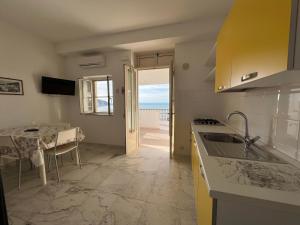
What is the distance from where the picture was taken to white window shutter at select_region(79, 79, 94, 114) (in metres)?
4.07

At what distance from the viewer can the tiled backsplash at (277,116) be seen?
0.93 m

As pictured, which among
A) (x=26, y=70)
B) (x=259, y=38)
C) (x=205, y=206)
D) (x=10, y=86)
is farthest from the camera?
(x=26, y=70)

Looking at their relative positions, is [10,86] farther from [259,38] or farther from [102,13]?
[259,38]

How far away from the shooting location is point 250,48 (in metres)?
0.81

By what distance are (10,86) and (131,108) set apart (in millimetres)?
2339

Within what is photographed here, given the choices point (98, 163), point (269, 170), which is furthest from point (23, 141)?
point (269, 170)

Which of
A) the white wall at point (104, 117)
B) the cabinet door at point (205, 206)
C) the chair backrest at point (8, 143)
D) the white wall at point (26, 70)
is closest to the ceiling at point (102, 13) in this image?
the white wall at point (26, 70)

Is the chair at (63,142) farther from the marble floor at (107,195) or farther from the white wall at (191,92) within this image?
the white wall at (191,92)

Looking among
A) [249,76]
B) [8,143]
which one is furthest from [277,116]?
[8,143]

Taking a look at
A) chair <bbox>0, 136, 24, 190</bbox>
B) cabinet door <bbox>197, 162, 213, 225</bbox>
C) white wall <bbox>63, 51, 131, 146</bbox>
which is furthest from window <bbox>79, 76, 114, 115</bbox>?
cabinet door <bbox>197, 162, 213, 225</bbox>

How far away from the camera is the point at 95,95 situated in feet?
13.8

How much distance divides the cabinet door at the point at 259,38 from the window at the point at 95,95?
331 cm

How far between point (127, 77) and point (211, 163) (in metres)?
2.67

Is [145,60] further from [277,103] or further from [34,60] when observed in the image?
[277,103]
